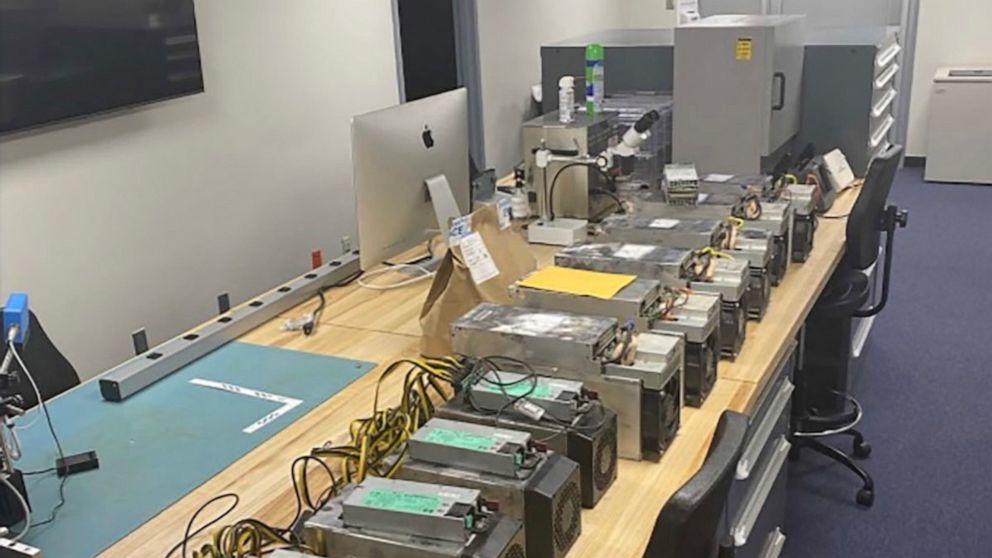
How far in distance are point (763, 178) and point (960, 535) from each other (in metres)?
1.16

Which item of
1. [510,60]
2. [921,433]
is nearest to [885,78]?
[921,433]

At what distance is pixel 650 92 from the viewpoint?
11.5ft

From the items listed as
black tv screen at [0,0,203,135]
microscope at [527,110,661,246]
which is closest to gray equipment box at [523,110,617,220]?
microscope at [527,110,661,246]

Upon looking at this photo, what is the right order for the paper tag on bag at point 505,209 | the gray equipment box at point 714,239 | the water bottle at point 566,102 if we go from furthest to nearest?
the water bottle at point 566,102 → the paper tag on bag at point 505,209 → the gray equipment box at point 714,239

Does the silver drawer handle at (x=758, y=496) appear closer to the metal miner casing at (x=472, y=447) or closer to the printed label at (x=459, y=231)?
the metal miner casing at (x=472, y=447)

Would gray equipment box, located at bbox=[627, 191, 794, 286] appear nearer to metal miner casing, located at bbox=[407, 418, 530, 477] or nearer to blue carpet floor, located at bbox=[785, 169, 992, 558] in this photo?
blue carpet floor, located at bbox=[785, 169, 992, 558]

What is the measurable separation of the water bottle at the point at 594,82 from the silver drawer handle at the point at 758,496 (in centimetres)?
133

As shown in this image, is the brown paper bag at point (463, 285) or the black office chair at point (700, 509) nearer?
the black office chair at point (700, 509)

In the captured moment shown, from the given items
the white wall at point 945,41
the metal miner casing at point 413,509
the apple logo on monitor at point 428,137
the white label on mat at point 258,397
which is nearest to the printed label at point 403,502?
the metal miner casing at point 413,509

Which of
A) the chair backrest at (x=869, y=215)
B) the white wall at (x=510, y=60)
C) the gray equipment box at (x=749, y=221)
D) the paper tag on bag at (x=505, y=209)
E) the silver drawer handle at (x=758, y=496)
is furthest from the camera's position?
the white wall at (x=510, y=60)

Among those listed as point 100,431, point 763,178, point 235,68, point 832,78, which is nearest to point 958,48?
point 832,78

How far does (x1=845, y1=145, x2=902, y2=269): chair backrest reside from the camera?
9.21ft

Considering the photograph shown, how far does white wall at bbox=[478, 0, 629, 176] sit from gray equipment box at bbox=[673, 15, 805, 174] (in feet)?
6.05

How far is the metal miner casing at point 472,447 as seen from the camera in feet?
4.41
